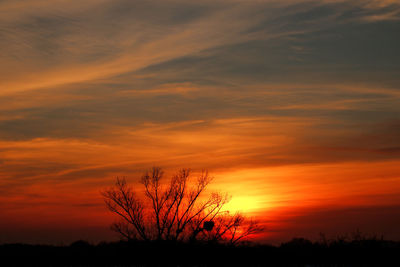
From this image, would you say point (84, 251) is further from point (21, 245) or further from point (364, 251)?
point (364, 251)

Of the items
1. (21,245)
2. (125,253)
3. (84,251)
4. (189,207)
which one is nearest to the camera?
(189,207)

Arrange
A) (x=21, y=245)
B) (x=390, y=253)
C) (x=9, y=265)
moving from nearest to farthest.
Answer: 1. (x=390, y=253)
2. (x=9, y=265)
3. (x=21, y=245)

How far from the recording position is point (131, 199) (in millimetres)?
60156

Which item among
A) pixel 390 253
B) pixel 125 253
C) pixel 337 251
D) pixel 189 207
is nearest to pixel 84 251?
pixel 125 253

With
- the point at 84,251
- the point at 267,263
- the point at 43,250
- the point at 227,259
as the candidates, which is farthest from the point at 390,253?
the point at 43,250

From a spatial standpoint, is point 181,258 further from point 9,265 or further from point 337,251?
point 9,265

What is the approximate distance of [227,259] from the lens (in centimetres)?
6794

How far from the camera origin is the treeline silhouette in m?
61.2

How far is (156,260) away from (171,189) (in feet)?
29.6

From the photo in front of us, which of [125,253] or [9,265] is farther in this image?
[9,265]

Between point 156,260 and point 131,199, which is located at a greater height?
point 131,199

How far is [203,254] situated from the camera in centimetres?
6338

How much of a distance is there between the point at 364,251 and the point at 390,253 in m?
6.46

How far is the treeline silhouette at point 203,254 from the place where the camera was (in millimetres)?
61250
